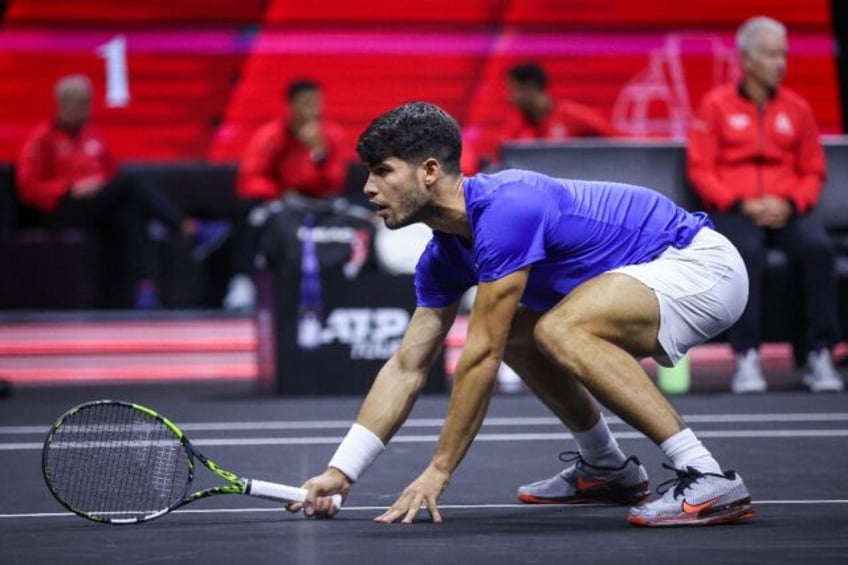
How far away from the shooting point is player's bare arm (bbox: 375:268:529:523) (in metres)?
4.71

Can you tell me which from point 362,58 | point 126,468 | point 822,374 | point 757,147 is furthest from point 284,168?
point 126,468

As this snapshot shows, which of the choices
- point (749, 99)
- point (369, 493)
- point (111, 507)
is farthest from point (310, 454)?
Answer: point (749, 99)

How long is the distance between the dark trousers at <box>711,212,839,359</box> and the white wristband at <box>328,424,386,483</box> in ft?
12.3

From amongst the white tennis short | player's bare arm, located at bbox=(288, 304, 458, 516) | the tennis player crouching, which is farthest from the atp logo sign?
the white tennis short

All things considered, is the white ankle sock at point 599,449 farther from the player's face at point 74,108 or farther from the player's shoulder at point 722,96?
the player's face at point 74,108

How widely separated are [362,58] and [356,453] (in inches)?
301

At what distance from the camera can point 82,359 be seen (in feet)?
33.2

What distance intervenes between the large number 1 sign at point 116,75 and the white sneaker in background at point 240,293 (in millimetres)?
1580

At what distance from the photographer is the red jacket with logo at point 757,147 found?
8812mm

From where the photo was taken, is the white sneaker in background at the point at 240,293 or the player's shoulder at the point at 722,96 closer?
the player's shoulder at the point at 722,96

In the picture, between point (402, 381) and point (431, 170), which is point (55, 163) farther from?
point (431, 170)

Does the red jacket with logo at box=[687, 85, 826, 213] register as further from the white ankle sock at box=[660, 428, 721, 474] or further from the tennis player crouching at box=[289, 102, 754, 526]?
the white ankle sock at box=[660, 428, 721, 474]

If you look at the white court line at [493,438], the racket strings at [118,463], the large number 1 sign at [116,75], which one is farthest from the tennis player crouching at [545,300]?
the large number 1 sign at [116,75]

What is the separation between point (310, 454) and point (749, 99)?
11.1 ft
